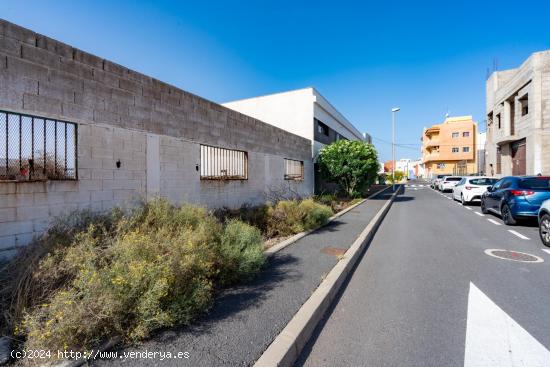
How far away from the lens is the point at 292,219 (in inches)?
299

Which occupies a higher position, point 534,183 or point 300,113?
point 300,113

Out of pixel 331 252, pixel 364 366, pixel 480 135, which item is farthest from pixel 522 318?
pixel 480 135

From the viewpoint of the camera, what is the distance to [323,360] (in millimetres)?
2527

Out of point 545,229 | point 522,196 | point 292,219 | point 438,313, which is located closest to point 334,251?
point 292,219

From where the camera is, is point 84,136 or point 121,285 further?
point 84,136

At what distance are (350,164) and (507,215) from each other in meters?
8.12

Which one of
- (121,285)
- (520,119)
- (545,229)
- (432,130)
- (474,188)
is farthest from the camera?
(432,130)

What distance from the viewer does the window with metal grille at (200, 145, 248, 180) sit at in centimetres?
867

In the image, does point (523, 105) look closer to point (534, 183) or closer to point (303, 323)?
point (534, 183)

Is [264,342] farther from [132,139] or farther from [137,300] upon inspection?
[132,139]

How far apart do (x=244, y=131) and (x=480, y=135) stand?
184 ft

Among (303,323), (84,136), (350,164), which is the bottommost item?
(303,323)

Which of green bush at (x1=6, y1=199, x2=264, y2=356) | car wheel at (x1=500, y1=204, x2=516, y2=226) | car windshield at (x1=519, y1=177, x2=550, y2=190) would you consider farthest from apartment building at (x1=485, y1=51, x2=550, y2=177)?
green bush at (x1=6, y1=199, x2=264, y2=356)

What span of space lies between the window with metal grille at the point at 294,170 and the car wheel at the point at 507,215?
8.66m
